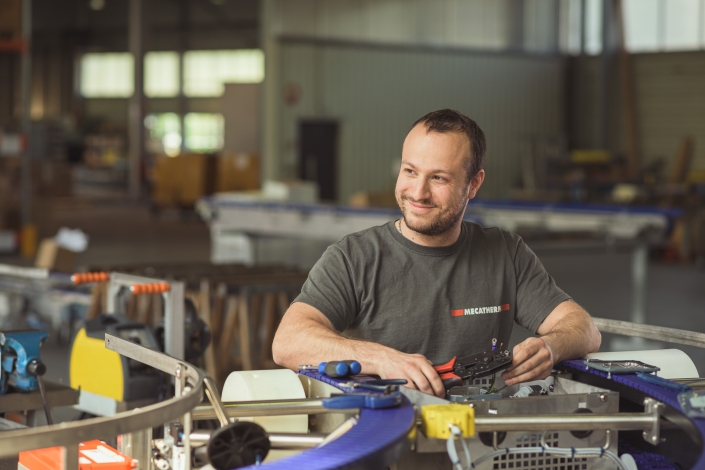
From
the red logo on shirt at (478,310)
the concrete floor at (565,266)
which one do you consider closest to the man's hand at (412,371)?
the red logo on shirt at (478,310)

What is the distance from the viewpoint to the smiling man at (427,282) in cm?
252

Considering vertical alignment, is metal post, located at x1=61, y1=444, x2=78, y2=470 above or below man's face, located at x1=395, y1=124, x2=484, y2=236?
below

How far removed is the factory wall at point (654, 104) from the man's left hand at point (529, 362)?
17.9m

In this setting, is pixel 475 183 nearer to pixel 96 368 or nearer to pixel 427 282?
pixel 427 282

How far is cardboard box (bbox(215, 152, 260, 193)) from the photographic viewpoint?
16.6 metres

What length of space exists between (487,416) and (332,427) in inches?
18.6

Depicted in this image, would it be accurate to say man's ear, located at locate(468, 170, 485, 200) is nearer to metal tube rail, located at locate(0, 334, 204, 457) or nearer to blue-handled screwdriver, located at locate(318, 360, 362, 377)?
blue-handled screwdriver, located at locate(318, 360, 362, 377)

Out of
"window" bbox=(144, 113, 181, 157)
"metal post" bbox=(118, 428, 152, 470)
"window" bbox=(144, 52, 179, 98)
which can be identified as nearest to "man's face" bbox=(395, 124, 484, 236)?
"metal post" bbox=(118, 428, 152, 470)

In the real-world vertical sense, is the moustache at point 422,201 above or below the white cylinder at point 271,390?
above

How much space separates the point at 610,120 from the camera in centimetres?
2042

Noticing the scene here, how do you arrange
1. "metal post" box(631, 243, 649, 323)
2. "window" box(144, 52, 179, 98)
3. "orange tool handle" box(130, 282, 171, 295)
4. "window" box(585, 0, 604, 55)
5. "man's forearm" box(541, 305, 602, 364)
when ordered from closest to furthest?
1. "man's forearm" box(541, 305, 602, 364)
2. "orange tool handle" box(130, 282, 171, 295)
3. "metal post" box(631, 243, 649, 323)
4. "window" box(585, 0, 604, 55)
5. "window" box(144, 52, 179, 98)

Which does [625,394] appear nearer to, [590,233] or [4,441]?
[4,441]

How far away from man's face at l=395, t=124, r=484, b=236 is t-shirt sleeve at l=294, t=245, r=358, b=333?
223 mm

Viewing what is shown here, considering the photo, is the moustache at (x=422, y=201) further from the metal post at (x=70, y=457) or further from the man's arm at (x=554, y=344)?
the metal post at (x=70, y=457)
